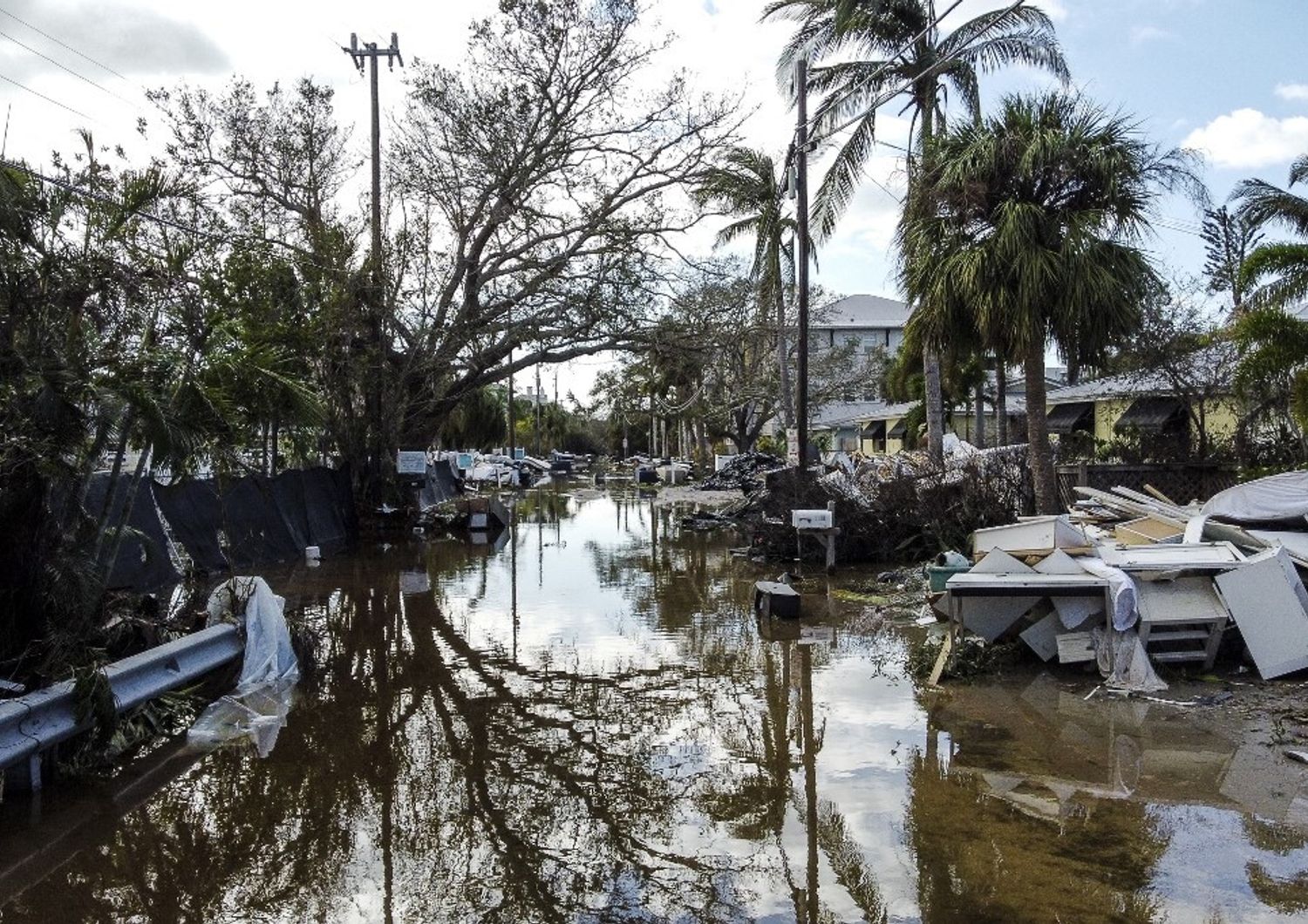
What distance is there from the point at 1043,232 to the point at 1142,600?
18.7 ft

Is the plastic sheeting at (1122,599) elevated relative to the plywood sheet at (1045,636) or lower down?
elevated

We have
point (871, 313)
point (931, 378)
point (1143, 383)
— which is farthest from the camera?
point (871, 313)

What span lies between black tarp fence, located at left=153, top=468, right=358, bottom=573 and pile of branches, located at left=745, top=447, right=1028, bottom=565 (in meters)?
8.28

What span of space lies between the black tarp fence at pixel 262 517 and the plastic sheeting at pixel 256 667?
3217 millimetres

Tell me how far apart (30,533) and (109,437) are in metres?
1.13

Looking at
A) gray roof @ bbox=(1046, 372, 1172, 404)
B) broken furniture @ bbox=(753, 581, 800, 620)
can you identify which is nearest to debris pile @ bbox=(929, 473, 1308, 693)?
broken furniture @ bbox=(753, 581, 800, 620)

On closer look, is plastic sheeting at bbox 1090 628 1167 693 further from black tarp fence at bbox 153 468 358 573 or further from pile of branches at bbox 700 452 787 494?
pile of branches at bbox 700 452 787 494

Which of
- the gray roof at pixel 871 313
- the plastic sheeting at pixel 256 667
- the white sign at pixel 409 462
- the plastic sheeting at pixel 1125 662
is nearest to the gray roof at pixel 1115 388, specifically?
the plastic sheeting at pixel 1125 662

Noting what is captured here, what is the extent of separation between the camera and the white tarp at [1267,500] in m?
10.4

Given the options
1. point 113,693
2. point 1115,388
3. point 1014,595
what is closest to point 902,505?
point 1014,595

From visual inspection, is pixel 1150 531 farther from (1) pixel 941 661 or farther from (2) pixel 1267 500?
(1) pixel 941 661

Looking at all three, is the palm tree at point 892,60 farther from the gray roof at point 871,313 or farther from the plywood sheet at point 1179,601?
the gray roof at point 871,313

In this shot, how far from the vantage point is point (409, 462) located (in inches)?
1021

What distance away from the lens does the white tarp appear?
10438mm
